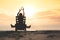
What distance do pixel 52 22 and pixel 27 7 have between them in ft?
1.30

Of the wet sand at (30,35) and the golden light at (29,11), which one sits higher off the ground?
the golden light at (29,11)

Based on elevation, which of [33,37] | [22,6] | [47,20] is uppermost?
[22,6]

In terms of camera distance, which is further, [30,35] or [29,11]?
[29,11]

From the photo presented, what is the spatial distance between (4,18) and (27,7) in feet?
1.14

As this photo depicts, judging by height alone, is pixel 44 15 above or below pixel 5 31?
above

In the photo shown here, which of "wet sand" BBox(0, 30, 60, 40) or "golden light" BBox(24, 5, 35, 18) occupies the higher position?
"golden light" BBox(24, 5, 35, 18)

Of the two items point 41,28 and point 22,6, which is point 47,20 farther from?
point 22,6

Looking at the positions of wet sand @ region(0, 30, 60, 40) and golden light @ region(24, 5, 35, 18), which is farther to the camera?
golden light @ region(24, 5, 35, 18)

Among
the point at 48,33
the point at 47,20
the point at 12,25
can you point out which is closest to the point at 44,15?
the point at 47,20

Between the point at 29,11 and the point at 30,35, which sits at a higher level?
the point at 29,11

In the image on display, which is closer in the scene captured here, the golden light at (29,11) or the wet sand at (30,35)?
the wet sand at (30,35)

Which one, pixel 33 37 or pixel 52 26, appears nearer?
pixel 33 37

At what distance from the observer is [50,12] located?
118 inches

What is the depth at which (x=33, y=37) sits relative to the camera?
8.86 feet
